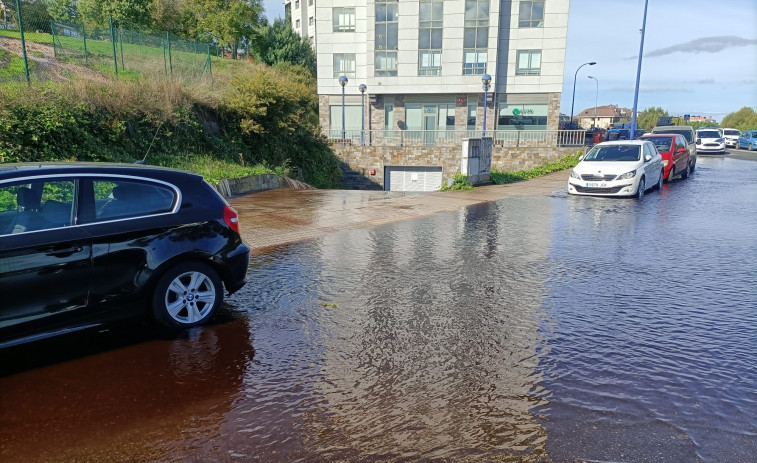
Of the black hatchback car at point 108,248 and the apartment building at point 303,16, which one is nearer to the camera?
the black hatchback car at point 108,248

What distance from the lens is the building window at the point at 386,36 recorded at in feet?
137

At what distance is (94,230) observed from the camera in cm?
451

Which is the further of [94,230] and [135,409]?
[94,230]

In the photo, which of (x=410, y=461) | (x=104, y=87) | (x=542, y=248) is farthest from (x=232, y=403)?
(x=104, y=87)

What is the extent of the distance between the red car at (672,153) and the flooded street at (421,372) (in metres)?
12.6

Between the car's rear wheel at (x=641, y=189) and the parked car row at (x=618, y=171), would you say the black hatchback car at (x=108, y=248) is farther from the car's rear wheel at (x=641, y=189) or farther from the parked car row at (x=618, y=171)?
the car's rear wheel at (x=641, y=189)

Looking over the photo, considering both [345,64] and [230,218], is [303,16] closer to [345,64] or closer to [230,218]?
[345,64]

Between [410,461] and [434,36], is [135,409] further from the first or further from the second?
[434,36]

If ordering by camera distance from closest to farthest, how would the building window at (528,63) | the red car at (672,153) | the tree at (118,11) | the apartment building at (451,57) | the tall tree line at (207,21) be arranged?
the red car at (672,153), the apartment building at (451,57), the building window at (528,63), the tree at (118,11), the tall tree line at (207,21)

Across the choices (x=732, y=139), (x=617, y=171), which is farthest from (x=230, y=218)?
(x=732, y=139)

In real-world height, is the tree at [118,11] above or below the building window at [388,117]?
above

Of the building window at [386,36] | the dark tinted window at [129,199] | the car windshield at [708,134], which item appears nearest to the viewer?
the dark tinted window at [129,199]

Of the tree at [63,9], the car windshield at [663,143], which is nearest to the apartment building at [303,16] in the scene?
the tree at [63,9]

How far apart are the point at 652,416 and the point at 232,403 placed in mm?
2999
